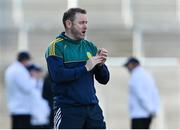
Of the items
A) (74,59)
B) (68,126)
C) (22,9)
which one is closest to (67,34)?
(74,59)

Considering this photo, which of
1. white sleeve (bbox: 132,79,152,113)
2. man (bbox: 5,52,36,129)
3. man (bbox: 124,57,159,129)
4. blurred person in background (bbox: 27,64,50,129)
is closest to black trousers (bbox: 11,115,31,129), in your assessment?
man (bbox: 5,52,36,129)

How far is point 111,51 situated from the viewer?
16609 millimetres

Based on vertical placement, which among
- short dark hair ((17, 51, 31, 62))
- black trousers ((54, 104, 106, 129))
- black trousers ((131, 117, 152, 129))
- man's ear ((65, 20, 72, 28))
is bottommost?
black trousers ((131, 117, 152, 129))

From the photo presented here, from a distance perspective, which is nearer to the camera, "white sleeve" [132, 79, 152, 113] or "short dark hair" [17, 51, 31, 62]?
"white sleeve" [132, 79, 152, 113]

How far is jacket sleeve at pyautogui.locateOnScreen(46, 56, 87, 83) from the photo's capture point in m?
6.20

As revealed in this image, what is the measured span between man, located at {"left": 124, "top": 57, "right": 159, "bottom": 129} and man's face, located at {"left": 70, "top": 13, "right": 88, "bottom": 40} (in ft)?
17.9

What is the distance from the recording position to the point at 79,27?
6340mm

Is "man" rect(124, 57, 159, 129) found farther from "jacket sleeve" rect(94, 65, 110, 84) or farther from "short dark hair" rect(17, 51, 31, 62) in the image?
"jacket sleeve" rect(94, 65, 110, 84)

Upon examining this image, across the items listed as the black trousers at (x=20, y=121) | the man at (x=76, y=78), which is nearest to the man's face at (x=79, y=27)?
the man at (x=76, y=78)

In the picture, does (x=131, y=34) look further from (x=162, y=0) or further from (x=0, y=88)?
(x=0, y=88)

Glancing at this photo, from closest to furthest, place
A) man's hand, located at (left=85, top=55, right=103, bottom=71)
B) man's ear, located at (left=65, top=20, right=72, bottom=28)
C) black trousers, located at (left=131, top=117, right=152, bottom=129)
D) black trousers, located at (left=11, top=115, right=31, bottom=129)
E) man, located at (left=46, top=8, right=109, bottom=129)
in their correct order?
1. man's hand, located at (left=85, top=55, right=103, bottom=71)
2. man, located at (left=46, top=8, right=109, bottom=129)
3. man's ear, located at (left=65, top=20, right=72, bottom=28)
4. black trousers, located at (left=131, top=117, right=152, bottom=129)
5. black trousers, located at (left=11, top=115, right=31, bottom=129)

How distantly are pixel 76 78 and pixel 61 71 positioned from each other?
0.13 meters

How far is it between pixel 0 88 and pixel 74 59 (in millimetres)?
10150

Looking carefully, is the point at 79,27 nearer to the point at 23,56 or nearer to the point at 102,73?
the point at 102,73
